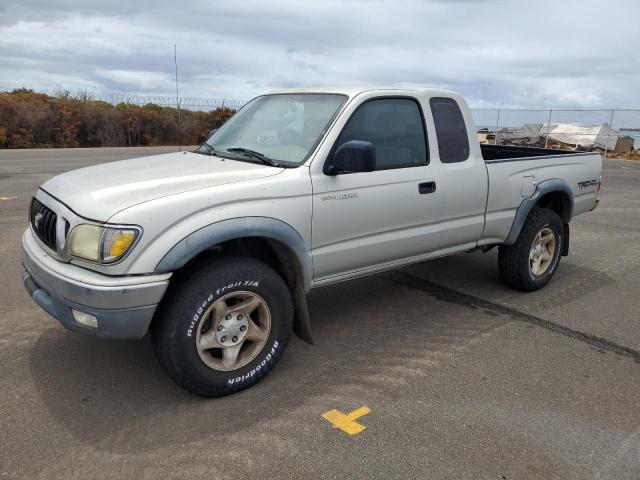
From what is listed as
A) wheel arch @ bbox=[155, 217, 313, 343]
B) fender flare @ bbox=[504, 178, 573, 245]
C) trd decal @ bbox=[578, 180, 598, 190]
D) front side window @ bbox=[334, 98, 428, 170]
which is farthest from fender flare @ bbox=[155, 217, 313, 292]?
trd decal @ bbox=[578, 180, 598, 190]

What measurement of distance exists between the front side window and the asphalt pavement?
135 centimetres

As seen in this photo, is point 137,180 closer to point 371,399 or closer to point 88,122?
point 371,399

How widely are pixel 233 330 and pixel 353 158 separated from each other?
4.23 feet

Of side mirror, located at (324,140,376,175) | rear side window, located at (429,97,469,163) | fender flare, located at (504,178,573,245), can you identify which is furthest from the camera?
fender flare, located at (504,178,573,245)

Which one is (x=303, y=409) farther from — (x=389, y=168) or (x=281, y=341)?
(x=389, y=168)

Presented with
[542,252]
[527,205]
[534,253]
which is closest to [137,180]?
[527,205]

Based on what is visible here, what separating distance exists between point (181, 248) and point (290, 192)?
79 cm

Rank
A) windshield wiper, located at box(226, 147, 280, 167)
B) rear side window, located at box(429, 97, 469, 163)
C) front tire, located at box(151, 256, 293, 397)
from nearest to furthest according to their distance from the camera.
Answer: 1. front tire, located at box(151, 256, 293, 397)
2. windshield wiper, located at box(226, 147, 280, 167)
3. rear side window, located at box(429, 97, 469, 163)

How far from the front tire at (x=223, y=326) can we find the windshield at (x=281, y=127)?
892 millimetres

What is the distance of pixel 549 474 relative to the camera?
270 cm

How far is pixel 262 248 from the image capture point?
362cm

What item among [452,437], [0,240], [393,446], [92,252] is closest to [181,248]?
[92,252]

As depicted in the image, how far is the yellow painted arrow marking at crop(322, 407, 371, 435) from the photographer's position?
301 centimetres

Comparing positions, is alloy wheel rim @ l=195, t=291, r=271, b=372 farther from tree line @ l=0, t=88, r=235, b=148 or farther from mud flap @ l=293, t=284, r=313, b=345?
tree line @ l=0, t=88, r=235, b=148
